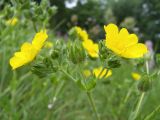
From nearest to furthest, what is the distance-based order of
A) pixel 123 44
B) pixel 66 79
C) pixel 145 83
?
pixel 123 44 → pixel 145 83 → pixel 66 79

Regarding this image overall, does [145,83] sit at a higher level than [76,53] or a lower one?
lower

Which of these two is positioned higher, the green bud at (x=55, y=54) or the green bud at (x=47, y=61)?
the green bud at (x=55, y=54)

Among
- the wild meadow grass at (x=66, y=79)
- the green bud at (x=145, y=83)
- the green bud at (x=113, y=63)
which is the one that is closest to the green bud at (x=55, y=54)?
the wild meadow grass at (x=66, y=79)

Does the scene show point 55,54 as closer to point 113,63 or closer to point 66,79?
point 113,63

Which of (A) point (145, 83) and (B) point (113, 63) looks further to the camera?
(A) point (145, 83)

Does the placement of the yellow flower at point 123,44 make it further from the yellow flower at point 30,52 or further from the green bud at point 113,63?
the yellow flower at point 30,52

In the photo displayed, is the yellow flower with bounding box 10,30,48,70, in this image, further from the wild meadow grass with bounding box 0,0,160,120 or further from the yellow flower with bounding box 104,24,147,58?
the yellow flower with bounding box 104,24,147,58

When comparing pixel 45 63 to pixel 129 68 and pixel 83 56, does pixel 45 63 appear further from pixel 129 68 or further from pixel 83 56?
pixel 129 68

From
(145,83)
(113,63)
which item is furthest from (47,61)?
(145,83)

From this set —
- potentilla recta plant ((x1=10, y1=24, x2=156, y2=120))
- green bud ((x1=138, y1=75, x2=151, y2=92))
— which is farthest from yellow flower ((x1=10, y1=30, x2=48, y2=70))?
green bud ((x1=138, y1=75, x2=151, y2=92))
